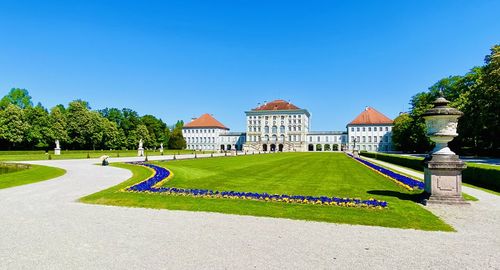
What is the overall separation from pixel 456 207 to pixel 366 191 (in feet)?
9.22

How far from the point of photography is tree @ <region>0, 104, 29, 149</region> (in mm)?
46250

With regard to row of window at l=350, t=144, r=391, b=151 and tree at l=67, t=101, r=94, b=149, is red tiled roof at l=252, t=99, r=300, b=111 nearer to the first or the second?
row of window at l=350, t=144, r=391, b=151

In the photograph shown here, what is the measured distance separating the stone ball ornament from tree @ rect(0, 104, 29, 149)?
2156 inches

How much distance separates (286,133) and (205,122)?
1124 inches

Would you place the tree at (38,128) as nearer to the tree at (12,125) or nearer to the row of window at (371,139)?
the tree at (12,125)

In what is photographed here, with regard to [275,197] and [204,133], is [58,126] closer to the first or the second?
[275,197]

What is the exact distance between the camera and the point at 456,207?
7680mm

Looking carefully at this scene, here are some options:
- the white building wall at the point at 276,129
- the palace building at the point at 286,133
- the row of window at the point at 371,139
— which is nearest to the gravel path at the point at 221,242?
the palace building at the point at 286,133

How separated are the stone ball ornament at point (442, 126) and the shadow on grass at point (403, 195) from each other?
1284 mm

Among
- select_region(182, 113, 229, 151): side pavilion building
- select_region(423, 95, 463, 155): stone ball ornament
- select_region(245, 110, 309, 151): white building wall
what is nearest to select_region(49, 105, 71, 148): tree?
select_region(245, 110, 309, 151): white building wall

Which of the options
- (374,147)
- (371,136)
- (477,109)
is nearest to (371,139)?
(371,136)

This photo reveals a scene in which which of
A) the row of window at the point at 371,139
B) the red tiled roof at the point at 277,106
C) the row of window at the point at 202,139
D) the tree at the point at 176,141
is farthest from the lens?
the row of window at the point at 202,139

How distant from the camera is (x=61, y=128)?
173 ft

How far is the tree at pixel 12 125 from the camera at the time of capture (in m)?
46.2
